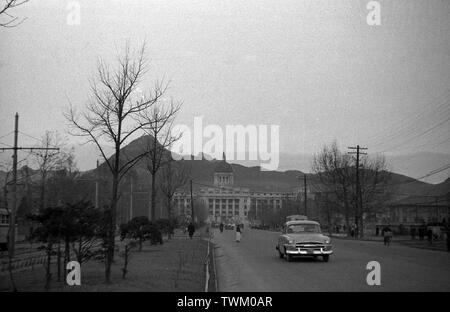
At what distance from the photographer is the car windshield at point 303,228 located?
24.7 m

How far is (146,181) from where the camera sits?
91.3 meters

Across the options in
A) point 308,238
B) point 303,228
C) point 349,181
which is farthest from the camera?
point 349,181

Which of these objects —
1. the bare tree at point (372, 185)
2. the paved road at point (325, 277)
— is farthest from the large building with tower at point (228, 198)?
the paved road at point (325, 277)

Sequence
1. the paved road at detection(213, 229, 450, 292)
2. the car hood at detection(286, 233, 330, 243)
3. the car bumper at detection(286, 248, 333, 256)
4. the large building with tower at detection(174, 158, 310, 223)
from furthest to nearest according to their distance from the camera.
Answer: the large building with tower at detection(174, 158, 310, 223), the car hood at detection(286, 233, 330, 243), the car bumper at detection(286, 248, 333, 256), the paved road at detection(213, 229, 450, 292)

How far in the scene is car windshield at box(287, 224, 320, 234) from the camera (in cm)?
2473

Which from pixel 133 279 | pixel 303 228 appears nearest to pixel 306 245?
pixel 303 228

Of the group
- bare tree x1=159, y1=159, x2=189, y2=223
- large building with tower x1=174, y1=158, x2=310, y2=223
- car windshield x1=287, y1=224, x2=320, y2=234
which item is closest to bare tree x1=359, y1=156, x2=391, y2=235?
bare tree x1=159, y1=159, x2=189, y2=223

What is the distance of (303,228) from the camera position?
24.8 m

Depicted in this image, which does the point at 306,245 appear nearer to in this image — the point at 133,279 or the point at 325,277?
the point at 325,277

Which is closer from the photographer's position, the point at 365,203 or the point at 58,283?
the point at 58,283

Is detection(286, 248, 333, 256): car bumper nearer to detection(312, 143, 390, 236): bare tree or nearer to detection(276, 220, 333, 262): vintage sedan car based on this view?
detection(276, 220, 333, 262): vintage sedan car

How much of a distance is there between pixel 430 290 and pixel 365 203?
56.6 metres
